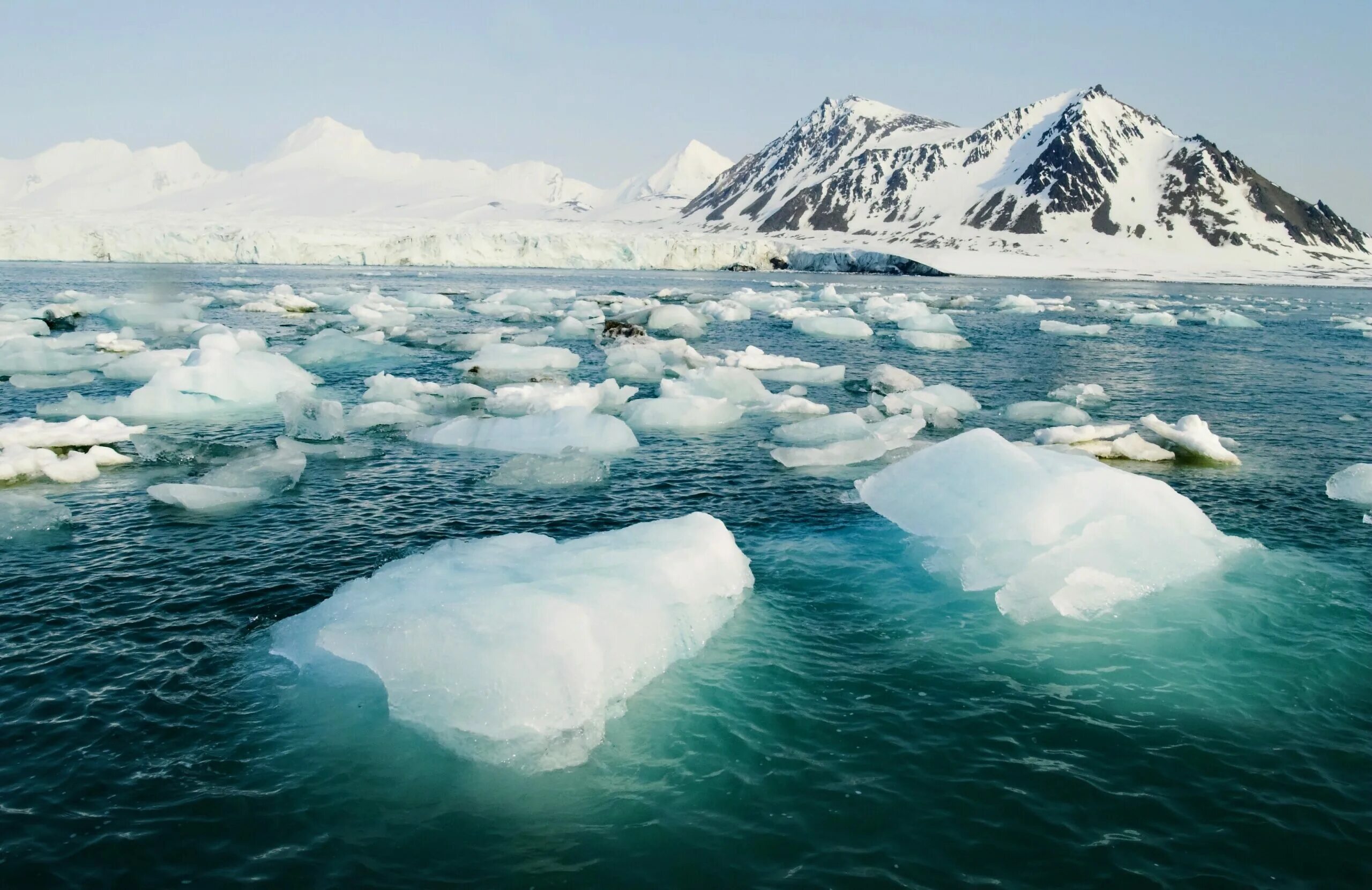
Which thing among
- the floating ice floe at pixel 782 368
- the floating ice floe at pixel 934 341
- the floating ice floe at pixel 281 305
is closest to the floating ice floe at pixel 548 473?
the floating ice floe at pixel 782 368

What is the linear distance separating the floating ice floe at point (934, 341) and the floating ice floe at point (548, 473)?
27.7 meters

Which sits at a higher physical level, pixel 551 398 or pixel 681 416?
pixel 551 398

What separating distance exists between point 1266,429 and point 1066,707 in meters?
19.2

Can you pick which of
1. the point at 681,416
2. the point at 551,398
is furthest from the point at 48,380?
the point at 681,416

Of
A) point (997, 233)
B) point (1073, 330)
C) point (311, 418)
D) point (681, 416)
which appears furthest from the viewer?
point (997, 233)

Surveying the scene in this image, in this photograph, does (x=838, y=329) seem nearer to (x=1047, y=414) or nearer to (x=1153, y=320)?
(x=1047, y=414)

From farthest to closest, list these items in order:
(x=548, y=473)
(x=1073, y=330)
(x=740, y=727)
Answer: (x=1073, y=330)
(x=548, y=473)
(x=740, y=727)

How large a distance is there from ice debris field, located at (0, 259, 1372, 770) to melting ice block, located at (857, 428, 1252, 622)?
4 cm

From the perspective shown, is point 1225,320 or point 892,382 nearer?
point 892,382

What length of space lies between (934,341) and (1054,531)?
103ft

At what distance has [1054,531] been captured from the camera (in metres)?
12.3

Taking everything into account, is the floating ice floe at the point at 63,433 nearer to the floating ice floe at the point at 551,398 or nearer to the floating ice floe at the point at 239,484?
the floating ice floe at the point at 239,484

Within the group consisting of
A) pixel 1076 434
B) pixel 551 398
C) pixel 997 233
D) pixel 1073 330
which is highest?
pixel 997 233

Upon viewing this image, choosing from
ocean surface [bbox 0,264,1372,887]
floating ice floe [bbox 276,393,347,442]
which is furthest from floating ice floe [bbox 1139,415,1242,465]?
floating ice floe [bbox 276,393,347,442]
